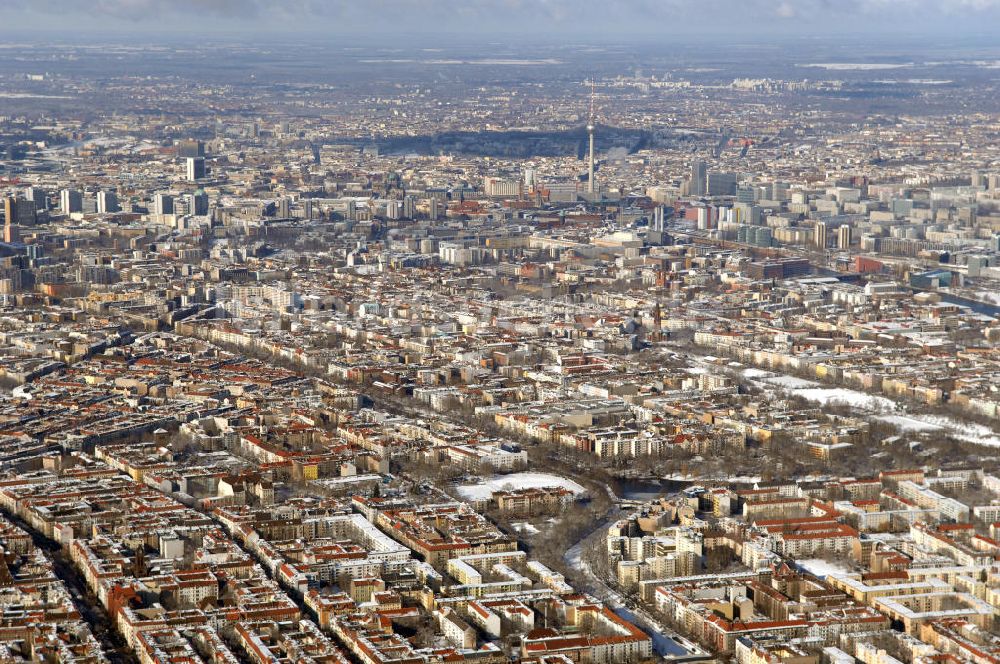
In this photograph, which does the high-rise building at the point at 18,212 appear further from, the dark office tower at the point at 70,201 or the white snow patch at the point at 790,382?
the white snow patch at the point at 790,382

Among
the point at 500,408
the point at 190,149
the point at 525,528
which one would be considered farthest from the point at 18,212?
the point at 525,528

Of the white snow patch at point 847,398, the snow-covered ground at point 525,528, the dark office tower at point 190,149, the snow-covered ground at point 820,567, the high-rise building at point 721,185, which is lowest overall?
the dark office tower at point 190,149

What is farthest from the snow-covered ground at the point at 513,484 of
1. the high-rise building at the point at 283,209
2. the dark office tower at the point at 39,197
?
the dark office tower at the point at 39,197

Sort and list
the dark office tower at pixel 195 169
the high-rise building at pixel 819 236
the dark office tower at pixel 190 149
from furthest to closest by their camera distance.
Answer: the dark office tower at pixel 190 149, the dark office tower at pixel 195 169, the high-rise building at pixel 819 236

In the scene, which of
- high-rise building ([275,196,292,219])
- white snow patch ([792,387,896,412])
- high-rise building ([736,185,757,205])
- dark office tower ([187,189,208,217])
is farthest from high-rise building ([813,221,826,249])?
white snow patch ([792,387,896,412])

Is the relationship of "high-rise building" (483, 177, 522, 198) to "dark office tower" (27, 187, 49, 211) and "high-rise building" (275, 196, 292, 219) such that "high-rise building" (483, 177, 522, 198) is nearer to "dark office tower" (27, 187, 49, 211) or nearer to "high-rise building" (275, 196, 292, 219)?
"high-rise building" (275, 196, 292, 219)

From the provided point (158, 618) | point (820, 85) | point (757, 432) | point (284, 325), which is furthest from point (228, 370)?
point (820, 85)

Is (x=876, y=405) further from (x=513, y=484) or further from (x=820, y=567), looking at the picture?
(x=820, y=567)
